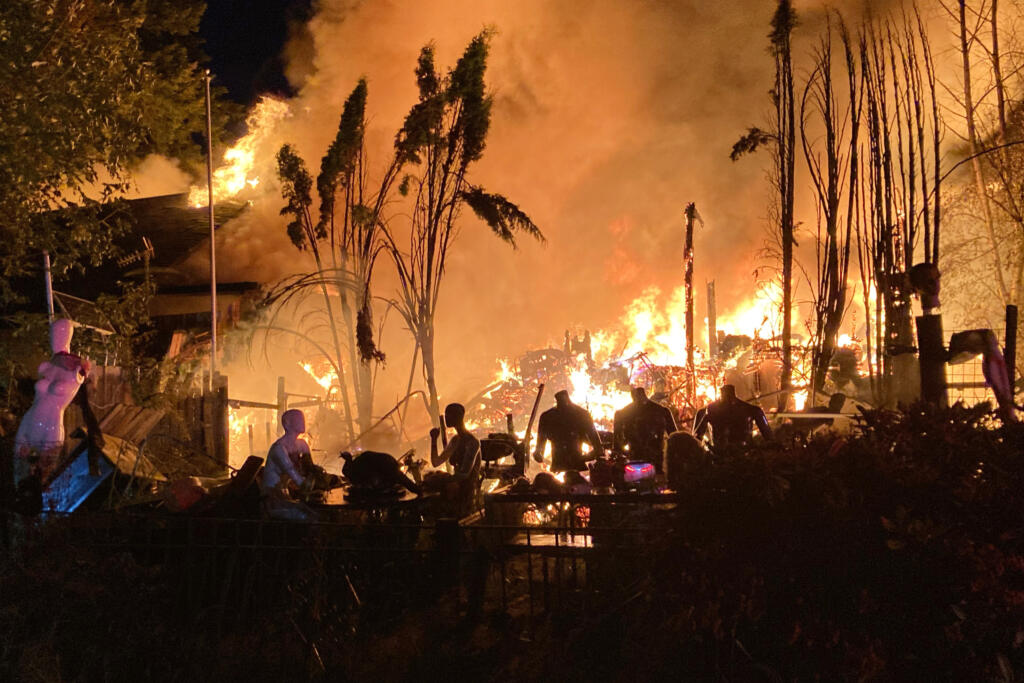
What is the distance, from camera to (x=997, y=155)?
1402cm

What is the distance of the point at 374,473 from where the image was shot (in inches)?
285

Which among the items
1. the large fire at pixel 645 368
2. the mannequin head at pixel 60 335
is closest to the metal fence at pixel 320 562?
the mannequin head at pixel 60 335

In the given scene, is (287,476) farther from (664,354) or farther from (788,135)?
(664,354)

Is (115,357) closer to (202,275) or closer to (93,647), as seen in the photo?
(202,275)

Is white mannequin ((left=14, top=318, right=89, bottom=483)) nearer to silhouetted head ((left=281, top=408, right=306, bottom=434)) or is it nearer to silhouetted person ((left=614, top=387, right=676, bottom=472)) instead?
silhouetted head ((left=281, top=408, right=306, bottom=434))

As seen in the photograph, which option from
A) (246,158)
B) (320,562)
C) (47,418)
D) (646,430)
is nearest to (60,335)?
(47,418)

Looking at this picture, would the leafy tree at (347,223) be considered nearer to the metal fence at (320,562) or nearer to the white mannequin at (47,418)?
the white mannequin at (47,418)

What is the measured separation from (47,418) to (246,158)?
12545 millimetres

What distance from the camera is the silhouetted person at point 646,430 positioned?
9.57 meters

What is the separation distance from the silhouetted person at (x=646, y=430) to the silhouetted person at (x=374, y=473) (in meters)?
3.29

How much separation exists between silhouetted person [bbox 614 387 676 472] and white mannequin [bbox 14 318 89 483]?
6.08m

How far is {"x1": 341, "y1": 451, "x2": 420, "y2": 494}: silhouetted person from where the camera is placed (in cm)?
721

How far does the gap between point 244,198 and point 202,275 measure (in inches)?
169

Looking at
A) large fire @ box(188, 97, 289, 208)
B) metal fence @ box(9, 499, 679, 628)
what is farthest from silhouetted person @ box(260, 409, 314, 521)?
large fire @ box(188, 97, 289, 208)
